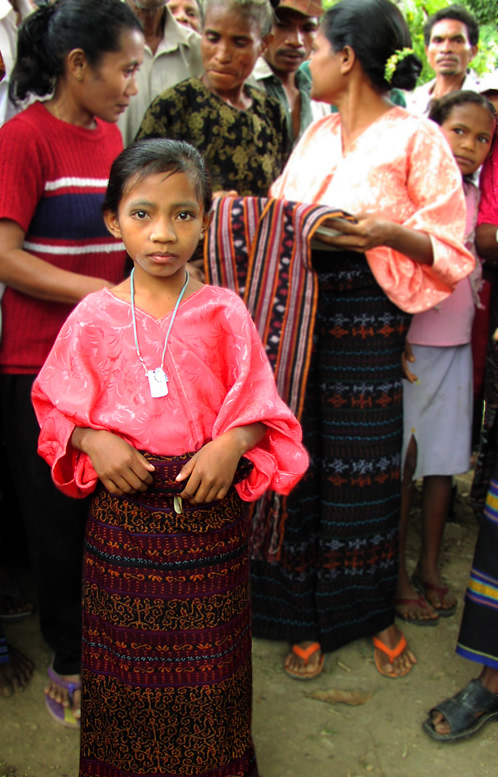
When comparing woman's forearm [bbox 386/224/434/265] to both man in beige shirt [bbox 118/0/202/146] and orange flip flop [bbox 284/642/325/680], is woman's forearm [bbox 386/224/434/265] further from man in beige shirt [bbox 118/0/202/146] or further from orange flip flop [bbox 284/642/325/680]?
man in beige shirt [bbox 118/0/202/146]

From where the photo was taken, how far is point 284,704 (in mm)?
2553

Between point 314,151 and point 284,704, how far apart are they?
201 centimetres

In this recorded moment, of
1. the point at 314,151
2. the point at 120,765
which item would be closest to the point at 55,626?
the point at 120,765

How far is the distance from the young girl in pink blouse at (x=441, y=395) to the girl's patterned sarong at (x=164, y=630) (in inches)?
56.7

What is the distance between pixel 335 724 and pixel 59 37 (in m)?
2.39

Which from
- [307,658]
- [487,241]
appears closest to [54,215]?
[487,241]

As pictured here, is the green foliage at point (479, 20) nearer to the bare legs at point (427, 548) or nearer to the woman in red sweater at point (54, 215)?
the woman in red sweater at point (54, 215)

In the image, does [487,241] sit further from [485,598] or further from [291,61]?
[291,61]

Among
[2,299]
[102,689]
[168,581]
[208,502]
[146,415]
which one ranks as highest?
[2,299]

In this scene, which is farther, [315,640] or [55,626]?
[315,640]

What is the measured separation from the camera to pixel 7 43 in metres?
2.42

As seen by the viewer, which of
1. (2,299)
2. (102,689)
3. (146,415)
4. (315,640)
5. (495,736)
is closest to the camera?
(146,415)

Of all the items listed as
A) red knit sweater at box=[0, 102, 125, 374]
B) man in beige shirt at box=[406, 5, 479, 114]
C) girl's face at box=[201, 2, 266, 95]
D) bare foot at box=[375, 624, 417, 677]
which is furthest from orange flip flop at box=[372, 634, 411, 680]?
man in beige shirt at box=[406, 5, 479, 114]

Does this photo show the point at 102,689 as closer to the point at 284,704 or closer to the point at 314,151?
the point at 284,704
